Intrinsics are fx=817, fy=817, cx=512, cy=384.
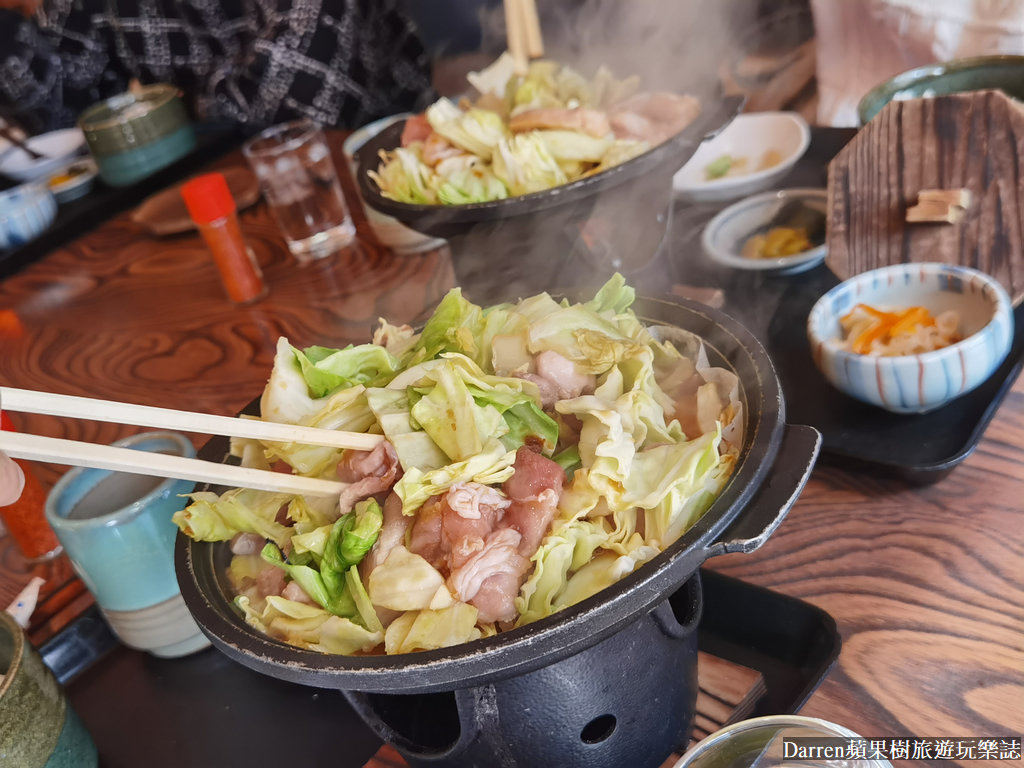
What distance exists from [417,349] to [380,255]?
136 centimetres

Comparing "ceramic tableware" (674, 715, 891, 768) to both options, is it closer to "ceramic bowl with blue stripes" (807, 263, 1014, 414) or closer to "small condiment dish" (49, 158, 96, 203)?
"ceramic bowl with blue stripes" (807, 263, 1014, 414)

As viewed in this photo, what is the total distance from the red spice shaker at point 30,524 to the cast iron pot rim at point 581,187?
94 centimetres

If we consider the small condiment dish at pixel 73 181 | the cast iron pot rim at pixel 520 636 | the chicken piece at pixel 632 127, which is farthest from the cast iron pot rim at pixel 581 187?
the small condiment dish at pixel 73 181

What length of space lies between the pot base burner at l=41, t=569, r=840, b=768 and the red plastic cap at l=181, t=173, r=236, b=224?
1246mm

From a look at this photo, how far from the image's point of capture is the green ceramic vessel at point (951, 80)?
1.91 meters

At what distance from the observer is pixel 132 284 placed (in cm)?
289

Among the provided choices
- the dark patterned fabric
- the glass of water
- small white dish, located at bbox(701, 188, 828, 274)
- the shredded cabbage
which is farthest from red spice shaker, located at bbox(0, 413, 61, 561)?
the dark patterned fabric

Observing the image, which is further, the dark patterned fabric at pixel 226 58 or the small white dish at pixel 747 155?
the dark patterned fabric at pixel 226 58

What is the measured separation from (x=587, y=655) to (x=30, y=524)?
4.36ft

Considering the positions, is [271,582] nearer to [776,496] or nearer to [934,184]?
[776,496]

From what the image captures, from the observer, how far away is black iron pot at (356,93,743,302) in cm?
170

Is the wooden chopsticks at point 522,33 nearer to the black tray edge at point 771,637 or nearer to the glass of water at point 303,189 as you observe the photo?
the glass of water at point 303,189

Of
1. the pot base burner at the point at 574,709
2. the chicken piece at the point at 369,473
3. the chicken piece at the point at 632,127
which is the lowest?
the pot base burner at the point at 574,709

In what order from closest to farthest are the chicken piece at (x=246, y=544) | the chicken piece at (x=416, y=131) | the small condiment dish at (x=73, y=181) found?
the chicken piece at (x=246, y=544) → the chicken piece at (x=416, y=131) → the small condiment dish at (x=73, y=181)
